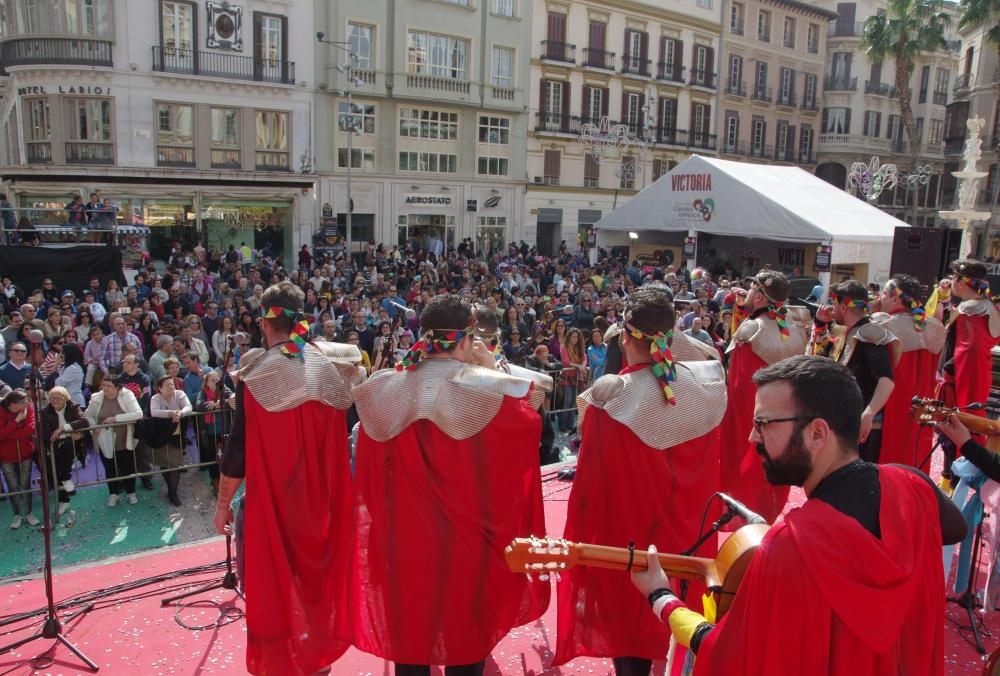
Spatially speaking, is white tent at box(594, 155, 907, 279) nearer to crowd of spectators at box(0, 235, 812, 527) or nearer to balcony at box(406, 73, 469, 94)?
crowd of spectators at box(0, 235, 812, 527)

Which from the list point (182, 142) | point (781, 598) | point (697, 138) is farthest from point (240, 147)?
point (781, 598)

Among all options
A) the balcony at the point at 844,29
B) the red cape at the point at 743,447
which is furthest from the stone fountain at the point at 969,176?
the balcony at the point at 844,29

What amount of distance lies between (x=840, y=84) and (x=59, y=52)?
39.6m

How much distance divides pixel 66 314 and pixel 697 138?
3341 cm

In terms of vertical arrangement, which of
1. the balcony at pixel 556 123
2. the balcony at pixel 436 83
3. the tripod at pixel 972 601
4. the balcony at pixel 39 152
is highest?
the balcony at pixel 436 83

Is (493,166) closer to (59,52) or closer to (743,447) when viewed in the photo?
(59,52)

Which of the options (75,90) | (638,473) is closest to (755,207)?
(638,473)

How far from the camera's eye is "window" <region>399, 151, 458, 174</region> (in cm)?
2892

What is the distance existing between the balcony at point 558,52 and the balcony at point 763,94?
40.7 ft

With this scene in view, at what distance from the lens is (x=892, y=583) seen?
5.54 feet

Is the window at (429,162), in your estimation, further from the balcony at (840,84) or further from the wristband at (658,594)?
the wristband at (658,594)

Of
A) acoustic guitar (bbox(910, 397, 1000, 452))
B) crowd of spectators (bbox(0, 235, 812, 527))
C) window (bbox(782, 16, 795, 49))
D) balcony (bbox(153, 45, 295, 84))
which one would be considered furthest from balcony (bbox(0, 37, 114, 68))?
window (bbox(782, 16, 795, 49))

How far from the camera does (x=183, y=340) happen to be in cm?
997

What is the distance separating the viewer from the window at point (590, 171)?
34.3 metres
